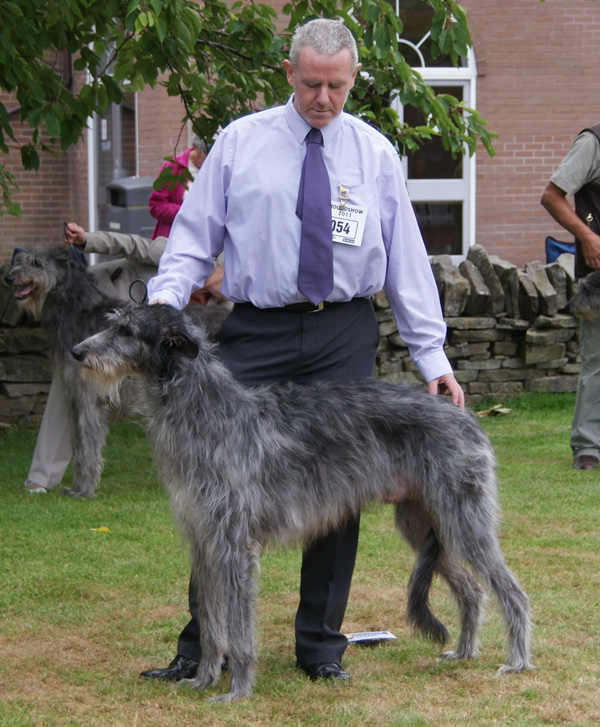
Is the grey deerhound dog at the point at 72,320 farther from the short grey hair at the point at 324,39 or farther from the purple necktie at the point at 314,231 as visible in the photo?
the short grey hair at the point at 324,39

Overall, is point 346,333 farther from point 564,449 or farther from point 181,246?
point 564,449

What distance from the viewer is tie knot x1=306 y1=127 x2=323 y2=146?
4.09 metres

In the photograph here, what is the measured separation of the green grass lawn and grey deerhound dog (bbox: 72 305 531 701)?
218mm

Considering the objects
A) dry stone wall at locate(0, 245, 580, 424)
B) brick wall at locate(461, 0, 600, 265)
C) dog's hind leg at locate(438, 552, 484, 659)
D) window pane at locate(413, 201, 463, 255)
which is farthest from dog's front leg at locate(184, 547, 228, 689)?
brick wall at locate(461, 0, 600, 265)

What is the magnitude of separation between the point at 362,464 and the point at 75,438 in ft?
13.2

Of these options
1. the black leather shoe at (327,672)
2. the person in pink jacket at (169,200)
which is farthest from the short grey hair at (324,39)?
the person in pink jacket at (169,200)

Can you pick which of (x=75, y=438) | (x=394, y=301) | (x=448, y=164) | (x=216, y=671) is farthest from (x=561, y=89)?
(x=216, y=671)

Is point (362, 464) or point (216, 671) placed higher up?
point (362, 464)

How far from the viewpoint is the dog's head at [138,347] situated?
379cm

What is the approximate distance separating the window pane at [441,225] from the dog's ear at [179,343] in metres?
11.0

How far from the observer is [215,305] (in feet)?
28.0

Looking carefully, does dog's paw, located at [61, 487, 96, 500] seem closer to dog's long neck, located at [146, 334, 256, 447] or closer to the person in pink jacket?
the person in pink jacket

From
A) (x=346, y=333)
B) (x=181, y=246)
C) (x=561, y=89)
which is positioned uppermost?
(x=561, y=89)

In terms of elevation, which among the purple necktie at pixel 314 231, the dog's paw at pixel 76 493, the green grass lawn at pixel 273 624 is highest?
the purple necktie at pixel 314 231
